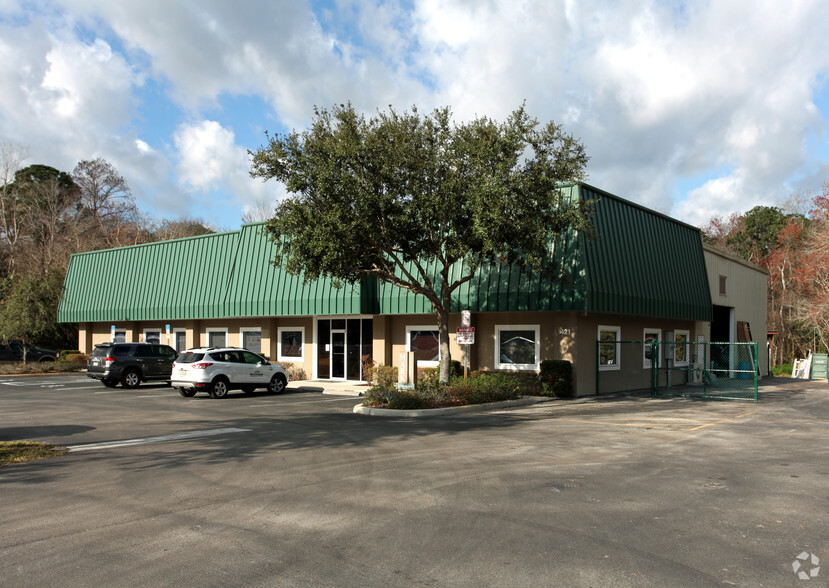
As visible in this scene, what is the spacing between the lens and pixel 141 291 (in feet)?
113

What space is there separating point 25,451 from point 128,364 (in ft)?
51.5

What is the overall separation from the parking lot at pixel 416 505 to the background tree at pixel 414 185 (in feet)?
16.7

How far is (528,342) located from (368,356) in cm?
703

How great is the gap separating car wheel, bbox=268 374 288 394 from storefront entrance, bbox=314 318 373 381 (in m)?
4.05

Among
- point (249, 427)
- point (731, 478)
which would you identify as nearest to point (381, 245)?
point (249, 427)

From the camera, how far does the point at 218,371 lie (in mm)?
21125

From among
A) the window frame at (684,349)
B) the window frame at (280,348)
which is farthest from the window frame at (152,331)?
the window frame at (684,349)

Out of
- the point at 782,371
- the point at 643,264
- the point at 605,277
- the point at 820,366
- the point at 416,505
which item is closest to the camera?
the point at 416,505

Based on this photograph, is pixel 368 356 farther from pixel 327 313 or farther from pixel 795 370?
pixel 795 370

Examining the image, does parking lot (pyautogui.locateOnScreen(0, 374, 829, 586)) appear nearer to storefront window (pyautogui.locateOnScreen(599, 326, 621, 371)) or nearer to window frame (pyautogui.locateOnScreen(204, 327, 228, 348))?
storefront window (pyautogui.locateOnScreen(599, 326, 621, 371))

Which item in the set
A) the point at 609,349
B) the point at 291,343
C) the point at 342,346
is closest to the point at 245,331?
the point at 291,343

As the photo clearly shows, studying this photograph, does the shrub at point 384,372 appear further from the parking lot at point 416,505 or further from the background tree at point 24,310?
the background tree at point 24,310

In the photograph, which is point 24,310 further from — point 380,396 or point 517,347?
point 517,347

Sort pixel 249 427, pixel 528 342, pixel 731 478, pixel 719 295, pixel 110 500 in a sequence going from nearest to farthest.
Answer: pixel 110 500
pixel 731 478
pixel 249 427
pixel 528 342
pixel 719 295
